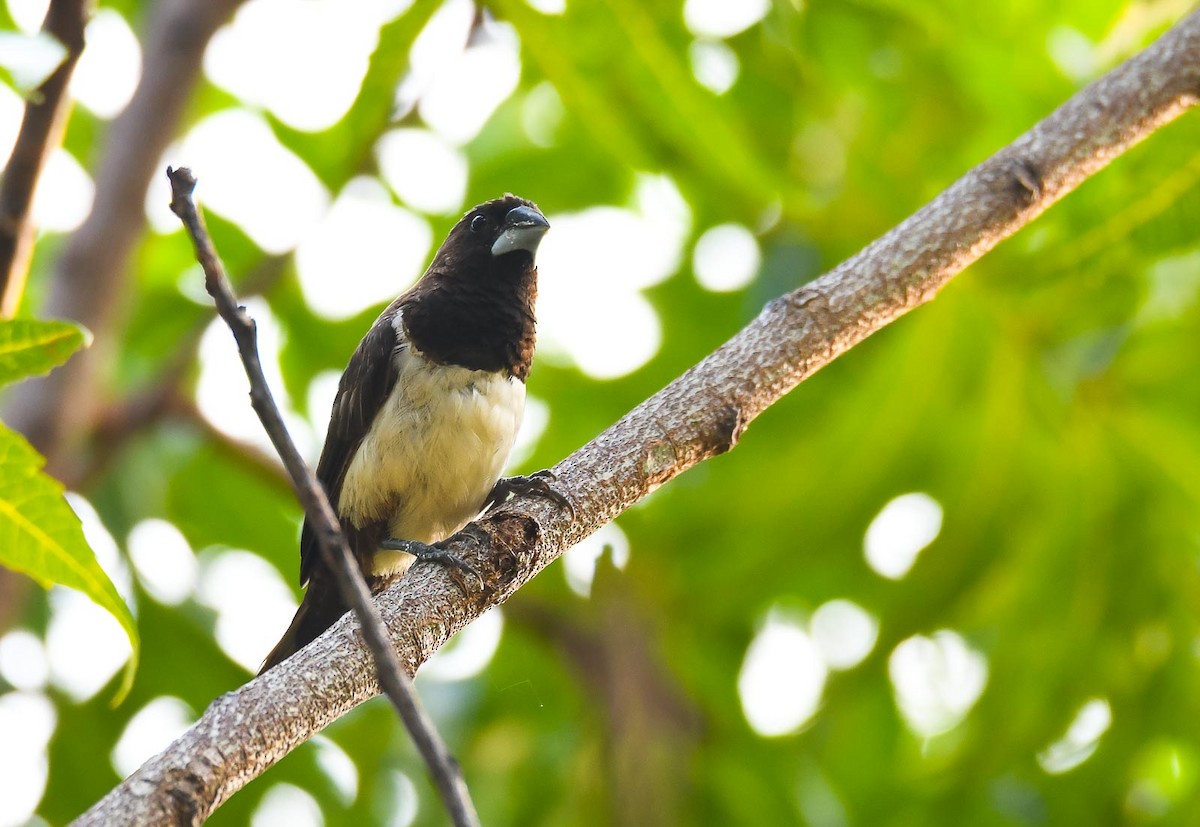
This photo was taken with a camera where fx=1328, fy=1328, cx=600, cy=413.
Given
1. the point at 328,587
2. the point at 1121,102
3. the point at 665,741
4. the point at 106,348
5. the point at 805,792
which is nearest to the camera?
the point at 1121,102

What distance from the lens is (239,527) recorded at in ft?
18.1

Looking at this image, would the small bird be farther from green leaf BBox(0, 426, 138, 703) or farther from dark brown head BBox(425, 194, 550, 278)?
green leaf BBox(0, 426, 138, 703)

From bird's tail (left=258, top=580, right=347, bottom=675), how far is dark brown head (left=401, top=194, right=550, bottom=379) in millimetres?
789

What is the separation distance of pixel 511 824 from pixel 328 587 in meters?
1.85

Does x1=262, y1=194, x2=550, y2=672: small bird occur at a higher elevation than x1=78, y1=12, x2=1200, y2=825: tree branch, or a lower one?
higher

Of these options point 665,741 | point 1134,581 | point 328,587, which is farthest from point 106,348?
point 1134,581

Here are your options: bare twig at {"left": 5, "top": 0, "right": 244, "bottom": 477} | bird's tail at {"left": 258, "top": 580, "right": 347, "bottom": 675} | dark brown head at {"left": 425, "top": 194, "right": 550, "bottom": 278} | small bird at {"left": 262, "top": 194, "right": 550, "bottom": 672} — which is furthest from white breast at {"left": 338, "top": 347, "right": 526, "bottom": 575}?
bare twig at {"left": 5, "top": 0, "right": 244, "bottom": 477}

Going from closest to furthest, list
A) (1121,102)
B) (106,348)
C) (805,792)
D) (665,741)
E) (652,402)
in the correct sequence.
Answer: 1. (652,402)
2. (1121,102)
3. (106,348)
4. (665,741)
5. (805,792)

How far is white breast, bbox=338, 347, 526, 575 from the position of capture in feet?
12.8

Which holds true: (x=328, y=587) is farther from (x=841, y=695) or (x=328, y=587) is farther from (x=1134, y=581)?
(x=1134, y=581)

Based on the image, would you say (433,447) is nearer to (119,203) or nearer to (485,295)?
(485,295)

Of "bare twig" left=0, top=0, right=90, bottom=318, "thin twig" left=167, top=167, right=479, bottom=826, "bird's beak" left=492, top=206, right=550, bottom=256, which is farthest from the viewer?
"bird's beak" left=492, top=206, right=550, bottom=256

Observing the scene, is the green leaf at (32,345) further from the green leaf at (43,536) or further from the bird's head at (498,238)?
the bird's head at (498,238)

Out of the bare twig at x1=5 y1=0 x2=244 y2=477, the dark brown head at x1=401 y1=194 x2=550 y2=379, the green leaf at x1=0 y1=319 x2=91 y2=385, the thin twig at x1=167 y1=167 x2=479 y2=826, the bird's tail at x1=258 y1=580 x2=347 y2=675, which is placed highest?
the bare twig at x1=5 y1=0 x2=244 y2=477
